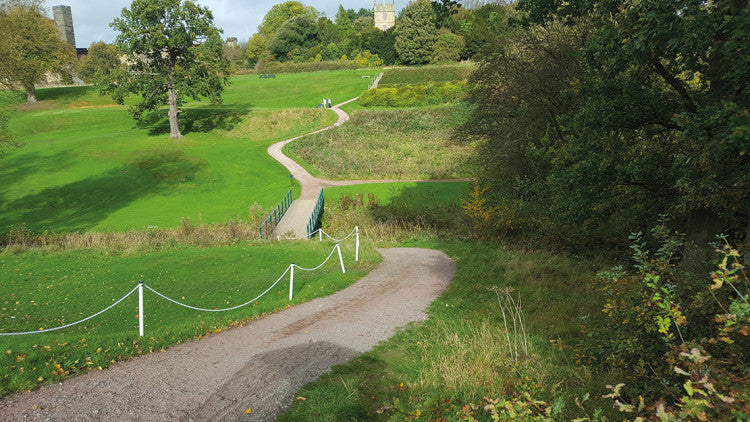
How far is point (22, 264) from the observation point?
Answer: 1906 cm

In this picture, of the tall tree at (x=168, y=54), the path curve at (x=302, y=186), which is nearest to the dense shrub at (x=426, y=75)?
the path curve at (x=302, y=186)

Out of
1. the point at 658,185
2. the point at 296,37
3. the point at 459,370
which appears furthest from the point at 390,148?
the point at 296,37

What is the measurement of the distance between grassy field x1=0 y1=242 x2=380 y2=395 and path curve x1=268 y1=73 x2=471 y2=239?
3370 millimetres

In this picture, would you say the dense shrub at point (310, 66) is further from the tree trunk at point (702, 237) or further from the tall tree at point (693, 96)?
the tree trunk at point (702, 237)

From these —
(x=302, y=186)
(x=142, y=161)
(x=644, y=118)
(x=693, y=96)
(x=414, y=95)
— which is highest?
(x=414, y=95)

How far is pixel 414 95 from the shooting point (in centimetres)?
6338

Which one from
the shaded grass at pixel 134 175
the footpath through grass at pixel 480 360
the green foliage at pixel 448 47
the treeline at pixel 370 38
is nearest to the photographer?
the footpath through grass at pixel 480 360

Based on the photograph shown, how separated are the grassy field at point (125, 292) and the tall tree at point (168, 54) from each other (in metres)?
29.7

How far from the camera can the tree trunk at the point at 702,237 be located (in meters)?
10.8

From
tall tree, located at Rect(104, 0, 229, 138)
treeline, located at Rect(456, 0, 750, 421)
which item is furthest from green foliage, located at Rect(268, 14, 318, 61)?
treeline, located at Rect(456, 0, 750, 421)

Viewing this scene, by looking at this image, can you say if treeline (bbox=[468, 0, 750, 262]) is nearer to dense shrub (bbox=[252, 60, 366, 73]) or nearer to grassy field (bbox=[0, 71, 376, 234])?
grassy field (bbox=[0, 71, 376, 234])

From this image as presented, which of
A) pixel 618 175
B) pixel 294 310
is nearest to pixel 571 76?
pixel 618 175

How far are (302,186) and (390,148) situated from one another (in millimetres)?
12810

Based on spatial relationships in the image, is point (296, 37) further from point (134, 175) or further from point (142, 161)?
point (134, 175)
